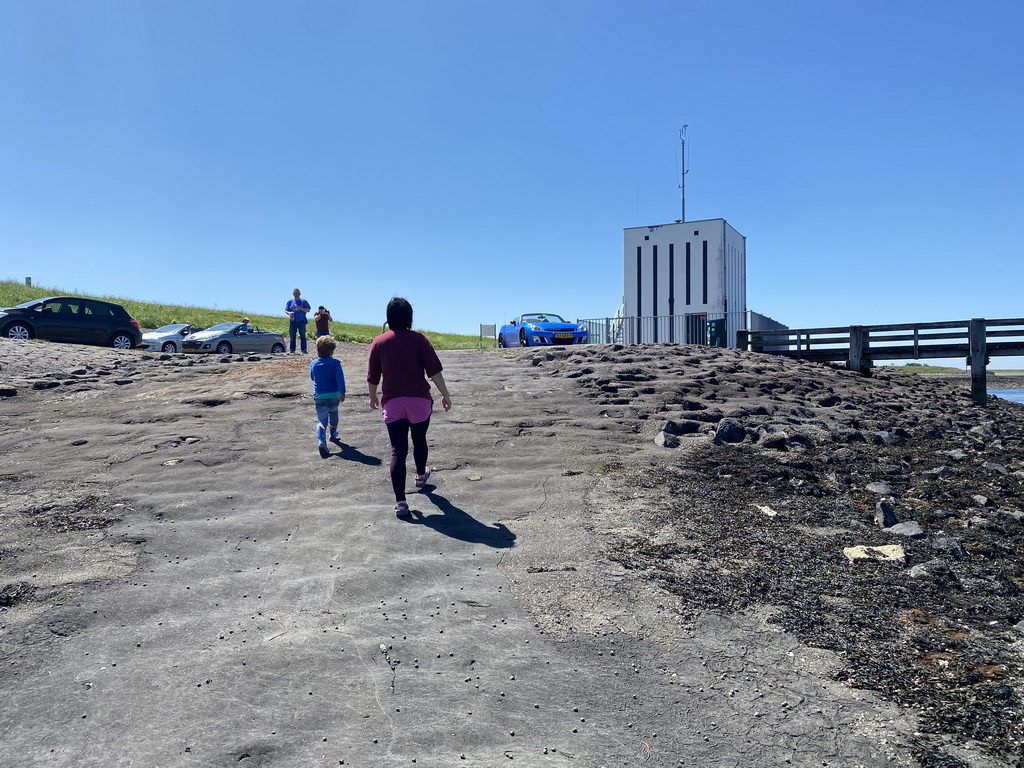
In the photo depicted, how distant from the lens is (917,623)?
172 inches

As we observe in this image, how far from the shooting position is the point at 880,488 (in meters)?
7.43

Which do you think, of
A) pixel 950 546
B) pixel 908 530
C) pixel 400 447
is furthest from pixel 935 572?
pixel 400 447

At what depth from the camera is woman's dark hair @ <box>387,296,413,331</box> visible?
6.66 metres

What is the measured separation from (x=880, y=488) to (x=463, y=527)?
4.65 meters

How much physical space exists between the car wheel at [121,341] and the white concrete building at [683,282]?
19864 millimetres

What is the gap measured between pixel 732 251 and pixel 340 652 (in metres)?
28.8

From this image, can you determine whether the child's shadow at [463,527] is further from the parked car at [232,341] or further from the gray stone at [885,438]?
the parked car at [232,341]

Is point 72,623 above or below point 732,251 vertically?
below

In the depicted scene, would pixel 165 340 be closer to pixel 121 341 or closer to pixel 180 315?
pixel 121 341

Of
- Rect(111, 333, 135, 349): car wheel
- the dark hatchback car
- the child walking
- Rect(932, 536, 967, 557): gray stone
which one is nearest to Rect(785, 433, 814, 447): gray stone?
Rect(932, 536, 967, 557): gray stone

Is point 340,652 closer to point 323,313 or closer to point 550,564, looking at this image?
point 550,564

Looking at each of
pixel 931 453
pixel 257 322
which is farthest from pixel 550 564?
pixel 257 322

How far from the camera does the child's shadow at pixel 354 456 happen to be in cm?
845

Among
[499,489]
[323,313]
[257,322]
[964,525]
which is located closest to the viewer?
[964,525]
